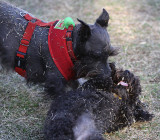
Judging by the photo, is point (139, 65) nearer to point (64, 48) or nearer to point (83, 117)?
point (64, 48)

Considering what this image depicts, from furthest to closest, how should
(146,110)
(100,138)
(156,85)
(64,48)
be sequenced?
(156,85)
(146,110)
(64,48)
(100,138)

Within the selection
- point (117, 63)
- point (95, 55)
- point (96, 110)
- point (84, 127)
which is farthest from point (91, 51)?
point (117, 63)

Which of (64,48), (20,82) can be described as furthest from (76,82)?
(20,82)

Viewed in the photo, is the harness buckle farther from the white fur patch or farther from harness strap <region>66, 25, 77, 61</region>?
the white fur patch

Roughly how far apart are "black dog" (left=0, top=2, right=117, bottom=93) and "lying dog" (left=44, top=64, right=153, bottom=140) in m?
0.21

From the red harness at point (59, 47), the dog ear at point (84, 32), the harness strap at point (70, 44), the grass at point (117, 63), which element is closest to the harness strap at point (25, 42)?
the red harness at point (59, 47)

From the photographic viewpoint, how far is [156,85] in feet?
15.0

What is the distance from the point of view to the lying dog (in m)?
2.82

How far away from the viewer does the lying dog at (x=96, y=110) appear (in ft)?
9.27

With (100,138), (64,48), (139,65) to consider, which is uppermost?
(64,48)

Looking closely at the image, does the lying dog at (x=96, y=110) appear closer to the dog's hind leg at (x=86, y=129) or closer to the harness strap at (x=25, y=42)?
the dog's hind leg at (x=86, y=129)

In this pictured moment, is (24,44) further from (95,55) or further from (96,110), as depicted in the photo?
(96,110)

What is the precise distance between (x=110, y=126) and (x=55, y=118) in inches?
30.4

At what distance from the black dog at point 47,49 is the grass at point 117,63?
1.83 ft
